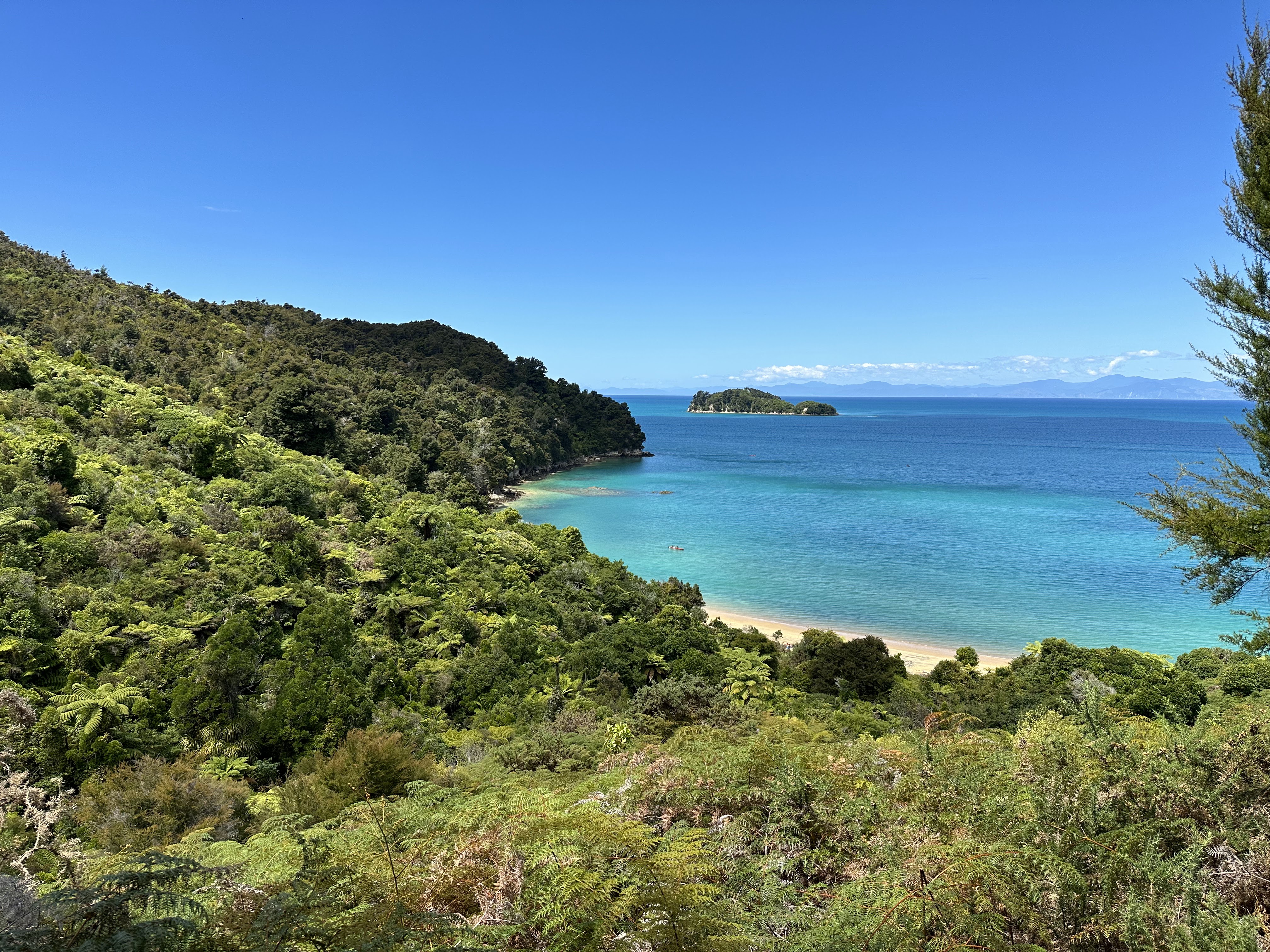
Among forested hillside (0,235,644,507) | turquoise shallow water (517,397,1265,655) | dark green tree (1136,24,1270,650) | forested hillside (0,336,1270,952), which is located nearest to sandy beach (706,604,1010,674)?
turquoise shallow water (517,397,1265,655)

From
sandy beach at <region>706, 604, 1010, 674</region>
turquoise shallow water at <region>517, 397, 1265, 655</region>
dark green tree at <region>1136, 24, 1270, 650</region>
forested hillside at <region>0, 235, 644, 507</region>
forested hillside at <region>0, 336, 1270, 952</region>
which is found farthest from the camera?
forested hillside at <region>0, 235, 644, 507</region>

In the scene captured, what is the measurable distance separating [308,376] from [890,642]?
34.9 m

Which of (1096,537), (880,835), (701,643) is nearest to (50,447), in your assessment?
(701,643)

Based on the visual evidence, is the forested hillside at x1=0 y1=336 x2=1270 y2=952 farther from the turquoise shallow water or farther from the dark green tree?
the turquoise shallow water

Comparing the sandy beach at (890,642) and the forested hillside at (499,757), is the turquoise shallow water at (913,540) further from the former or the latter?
the forested hillside at (499,757)

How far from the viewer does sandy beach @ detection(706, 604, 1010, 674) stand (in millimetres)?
19594

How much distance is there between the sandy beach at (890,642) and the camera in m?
19.6

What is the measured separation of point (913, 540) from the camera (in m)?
37.4

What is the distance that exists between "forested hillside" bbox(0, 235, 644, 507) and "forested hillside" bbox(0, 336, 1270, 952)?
12.0 m

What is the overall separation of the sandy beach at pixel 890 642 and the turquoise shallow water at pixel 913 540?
2.11 feet

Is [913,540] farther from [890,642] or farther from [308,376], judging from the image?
[308,376]

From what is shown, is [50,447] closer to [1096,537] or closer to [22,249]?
[22,249]

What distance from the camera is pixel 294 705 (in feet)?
33.5

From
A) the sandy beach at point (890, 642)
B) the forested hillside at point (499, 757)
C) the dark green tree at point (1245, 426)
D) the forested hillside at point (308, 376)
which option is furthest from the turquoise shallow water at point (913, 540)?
the dark green tree at point (1245, 426)
